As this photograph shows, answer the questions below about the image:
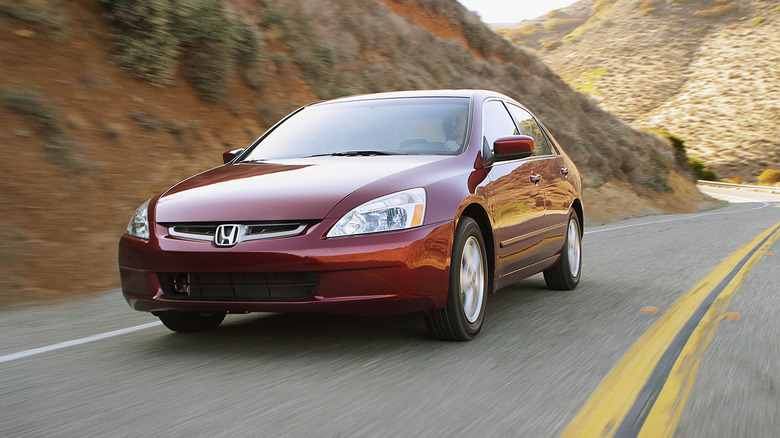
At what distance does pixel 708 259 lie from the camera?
1004 cm

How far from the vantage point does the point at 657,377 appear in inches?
167

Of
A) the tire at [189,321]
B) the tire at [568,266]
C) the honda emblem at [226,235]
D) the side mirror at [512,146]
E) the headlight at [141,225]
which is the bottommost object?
the tire at [568,266]

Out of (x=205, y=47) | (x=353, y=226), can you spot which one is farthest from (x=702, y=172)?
(x=353, y=226)

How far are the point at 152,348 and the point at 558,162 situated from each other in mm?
3979

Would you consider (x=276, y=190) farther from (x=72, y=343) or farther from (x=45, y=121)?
(x=45, y=121)

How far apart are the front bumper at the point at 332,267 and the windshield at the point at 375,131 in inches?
44.8

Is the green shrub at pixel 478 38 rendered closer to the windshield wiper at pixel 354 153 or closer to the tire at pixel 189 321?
the windshield wiper at pixel 354 153

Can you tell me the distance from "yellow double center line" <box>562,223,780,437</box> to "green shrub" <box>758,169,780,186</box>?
54.2 metres

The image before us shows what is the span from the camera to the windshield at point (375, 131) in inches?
223

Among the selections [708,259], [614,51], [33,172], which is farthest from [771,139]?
[33,172]

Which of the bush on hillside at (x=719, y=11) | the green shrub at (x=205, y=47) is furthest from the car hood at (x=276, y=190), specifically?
the bush on hillside at (x=719, y=11)

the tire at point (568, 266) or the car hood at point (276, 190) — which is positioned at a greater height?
the car hood at point (276, 190)

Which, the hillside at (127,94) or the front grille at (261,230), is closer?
the front grille at (261,230)

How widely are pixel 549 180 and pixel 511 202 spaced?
1.19 metres
